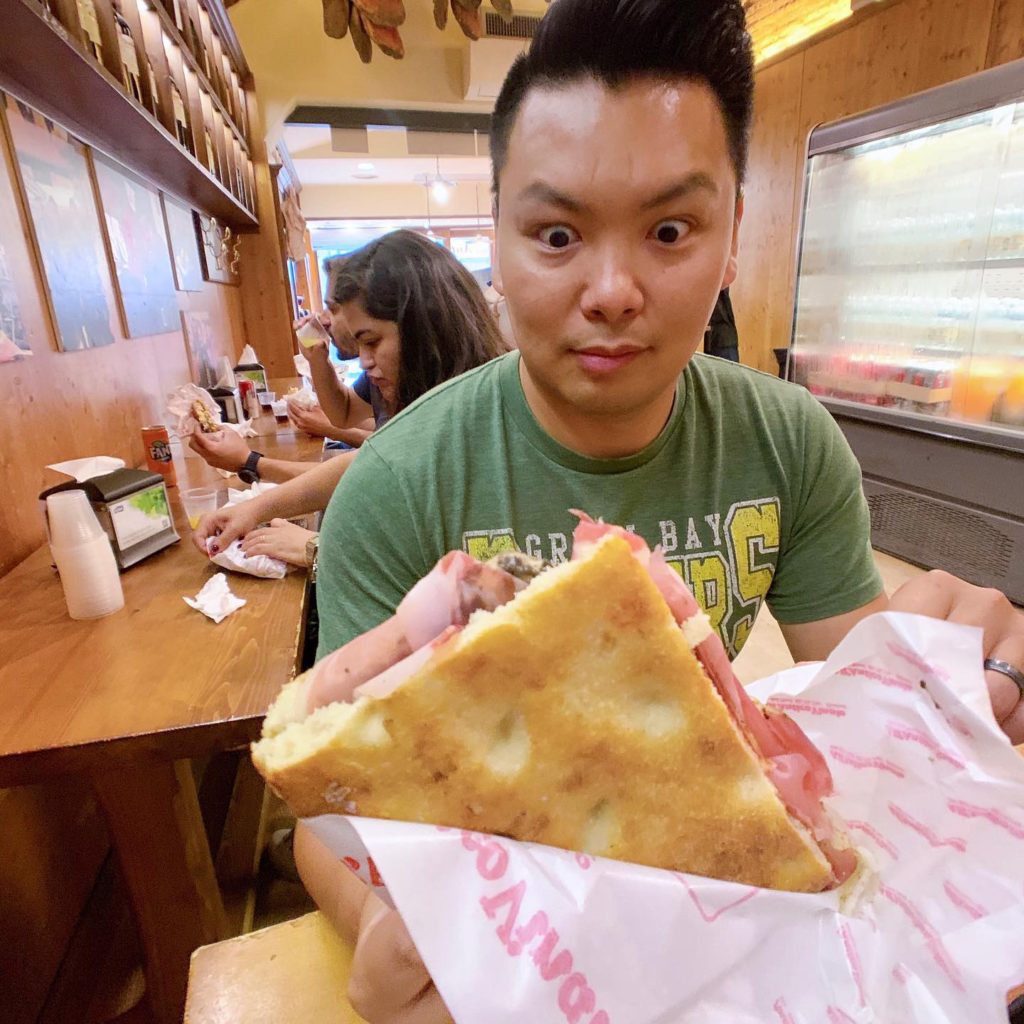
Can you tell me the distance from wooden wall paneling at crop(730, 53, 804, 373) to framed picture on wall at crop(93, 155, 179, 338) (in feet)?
14.8

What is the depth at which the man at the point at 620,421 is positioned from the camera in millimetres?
821

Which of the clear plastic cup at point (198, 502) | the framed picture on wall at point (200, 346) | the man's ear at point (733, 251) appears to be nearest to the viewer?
the man's ear at point (733, 251)

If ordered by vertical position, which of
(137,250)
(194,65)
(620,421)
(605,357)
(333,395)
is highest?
(194,65)

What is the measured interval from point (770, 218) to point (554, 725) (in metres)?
6.35

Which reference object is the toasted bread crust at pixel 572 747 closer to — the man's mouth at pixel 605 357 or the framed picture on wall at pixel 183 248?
the man's mouth at pixel 605 357

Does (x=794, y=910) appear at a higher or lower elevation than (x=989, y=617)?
lower

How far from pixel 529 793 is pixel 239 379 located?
4.61 metres

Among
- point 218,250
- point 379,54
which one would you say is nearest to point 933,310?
point 218,250

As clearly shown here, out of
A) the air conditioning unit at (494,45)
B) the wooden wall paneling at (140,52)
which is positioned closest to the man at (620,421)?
the wooden wall paneling at (140,52)

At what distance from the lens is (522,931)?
0.49 m

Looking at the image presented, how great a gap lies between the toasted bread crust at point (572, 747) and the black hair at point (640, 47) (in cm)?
65

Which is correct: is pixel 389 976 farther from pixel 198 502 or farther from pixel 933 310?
pixel 933 310

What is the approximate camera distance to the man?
821 mm

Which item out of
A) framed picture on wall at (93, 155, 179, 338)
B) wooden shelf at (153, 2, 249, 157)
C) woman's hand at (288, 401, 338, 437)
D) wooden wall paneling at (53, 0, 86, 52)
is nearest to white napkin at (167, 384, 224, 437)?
framed picture on wall at (93, 155, 179, 338)
